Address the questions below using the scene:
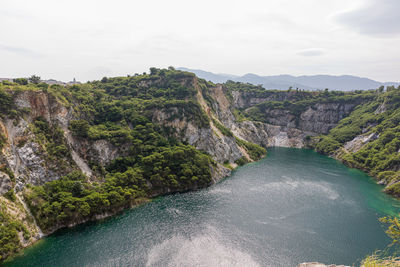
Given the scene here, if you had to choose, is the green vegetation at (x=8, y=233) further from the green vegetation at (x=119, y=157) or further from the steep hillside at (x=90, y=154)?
the green vegetation at (x=119, y=157)

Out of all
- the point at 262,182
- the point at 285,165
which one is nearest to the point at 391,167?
the point at 285,165

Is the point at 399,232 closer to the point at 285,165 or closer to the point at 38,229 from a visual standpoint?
the point at 38,229

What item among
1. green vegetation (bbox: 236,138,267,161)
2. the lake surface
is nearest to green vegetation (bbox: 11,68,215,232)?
the lake surface

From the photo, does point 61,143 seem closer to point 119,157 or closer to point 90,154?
point 90,154

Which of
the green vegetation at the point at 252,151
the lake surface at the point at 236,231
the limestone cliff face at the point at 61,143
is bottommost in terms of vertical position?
the lake surface at the point at 236,231

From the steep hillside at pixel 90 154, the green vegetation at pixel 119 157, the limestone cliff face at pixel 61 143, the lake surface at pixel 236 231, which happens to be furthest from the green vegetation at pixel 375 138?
the green vegetation at pixel 119 157

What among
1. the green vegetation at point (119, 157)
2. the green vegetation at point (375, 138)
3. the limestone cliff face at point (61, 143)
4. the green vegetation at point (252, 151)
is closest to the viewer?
the limestone cliff face at point (61, 143)

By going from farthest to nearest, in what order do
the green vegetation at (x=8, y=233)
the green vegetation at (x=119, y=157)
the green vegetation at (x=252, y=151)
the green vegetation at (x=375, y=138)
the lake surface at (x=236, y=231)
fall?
1. the green vegetation at (x=252, y=151)
2. the green vegetation at (x=375, y=138)
3. the green vegetation at (x=119, y=157)
4. the lake surface at (x=236, y=231)
5. the green vegetation at (x=8, y=233)

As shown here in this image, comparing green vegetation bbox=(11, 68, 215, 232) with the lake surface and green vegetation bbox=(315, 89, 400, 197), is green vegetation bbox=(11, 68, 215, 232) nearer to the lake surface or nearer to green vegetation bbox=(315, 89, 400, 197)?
the lake surface
